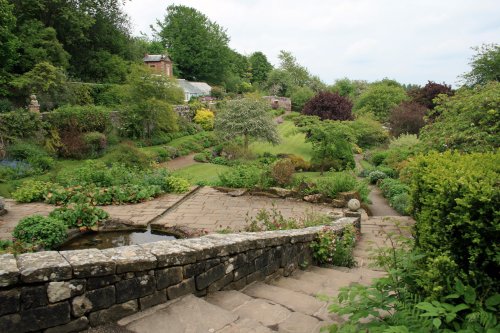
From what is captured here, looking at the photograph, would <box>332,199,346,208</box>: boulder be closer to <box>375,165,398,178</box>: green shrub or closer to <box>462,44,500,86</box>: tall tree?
<box>375,165,398,178</box>: green shrub

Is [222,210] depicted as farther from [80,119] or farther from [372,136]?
[372,136]

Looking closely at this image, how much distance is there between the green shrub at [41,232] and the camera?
6363mm

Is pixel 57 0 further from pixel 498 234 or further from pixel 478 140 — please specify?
pixel 498 234

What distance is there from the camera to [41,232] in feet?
21.3

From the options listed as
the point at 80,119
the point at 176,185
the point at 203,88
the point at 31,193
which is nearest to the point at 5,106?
the point at 80,119

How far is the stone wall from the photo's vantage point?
2285mm

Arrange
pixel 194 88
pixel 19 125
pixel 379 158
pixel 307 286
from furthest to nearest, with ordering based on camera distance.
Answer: pixel 194 88, pixel 379 158, pixel 19 125, pixel 307 286

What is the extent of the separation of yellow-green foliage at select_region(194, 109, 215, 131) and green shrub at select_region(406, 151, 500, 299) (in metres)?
29.5

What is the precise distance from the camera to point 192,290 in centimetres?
328

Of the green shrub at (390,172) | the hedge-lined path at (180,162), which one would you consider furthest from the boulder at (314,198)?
the hedge-lined path at (180,162)

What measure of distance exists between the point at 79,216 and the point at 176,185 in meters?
4.19

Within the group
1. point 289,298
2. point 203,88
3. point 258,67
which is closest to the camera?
point 289,298

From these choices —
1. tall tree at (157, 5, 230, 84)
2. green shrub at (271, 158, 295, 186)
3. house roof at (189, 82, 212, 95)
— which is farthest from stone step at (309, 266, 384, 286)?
tall tree at (157, 5, 230, 84)

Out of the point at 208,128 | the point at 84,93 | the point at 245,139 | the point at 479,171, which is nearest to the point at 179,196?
the point at 479,171
